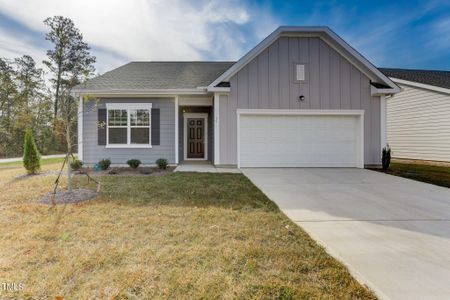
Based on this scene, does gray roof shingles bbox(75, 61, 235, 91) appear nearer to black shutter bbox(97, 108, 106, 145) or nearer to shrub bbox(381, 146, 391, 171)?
black shutter bbox(97, 108, 106, 145)

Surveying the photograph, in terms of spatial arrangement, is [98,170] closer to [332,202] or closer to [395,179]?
[332,202]

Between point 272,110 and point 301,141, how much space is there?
180cm

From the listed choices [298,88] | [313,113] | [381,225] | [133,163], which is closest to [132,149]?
[133,163]

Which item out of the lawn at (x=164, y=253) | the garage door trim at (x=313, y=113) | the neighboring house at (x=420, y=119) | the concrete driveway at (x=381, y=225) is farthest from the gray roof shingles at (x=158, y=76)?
the neighboring house at (x=420, y=119)

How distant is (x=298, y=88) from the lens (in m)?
9.73

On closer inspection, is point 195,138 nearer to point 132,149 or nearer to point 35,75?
point 132,149

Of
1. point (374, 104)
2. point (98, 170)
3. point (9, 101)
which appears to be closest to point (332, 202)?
point (374, 104)

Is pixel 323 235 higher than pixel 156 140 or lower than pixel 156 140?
lower

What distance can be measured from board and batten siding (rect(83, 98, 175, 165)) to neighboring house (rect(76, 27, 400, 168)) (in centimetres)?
4

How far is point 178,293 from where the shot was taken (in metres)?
2.09

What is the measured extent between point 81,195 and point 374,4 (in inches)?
645

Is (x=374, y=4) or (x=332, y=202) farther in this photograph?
(x=374, y=4)

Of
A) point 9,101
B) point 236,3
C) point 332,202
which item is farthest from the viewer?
point 9,101

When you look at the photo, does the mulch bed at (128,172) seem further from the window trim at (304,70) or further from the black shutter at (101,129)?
the window trim at (304,70)
